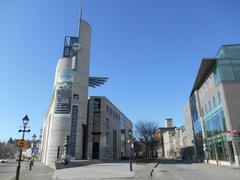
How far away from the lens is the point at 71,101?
1964 inches

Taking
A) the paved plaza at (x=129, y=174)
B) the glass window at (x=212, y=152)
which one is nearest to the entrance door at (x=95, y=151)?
the glass window at (x=212, y=152)

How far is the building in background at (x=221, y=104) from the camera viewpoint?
32688 millimetres

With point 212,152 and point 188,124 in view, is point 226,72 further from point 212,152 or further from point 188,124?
point 188,124

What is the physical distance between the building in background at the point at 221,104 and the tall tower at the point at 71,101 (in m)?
26.9

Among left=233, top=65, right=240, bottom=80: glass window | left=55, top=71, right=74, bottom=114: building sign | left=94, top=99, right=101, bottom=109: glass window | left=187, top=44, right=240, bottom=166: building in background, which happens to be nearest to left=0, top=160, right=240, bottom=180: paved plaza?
left=187, top=44, right=240, bottom=166: building in background

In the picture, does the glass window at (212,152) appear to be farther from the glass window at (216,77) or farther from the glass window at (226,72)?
the glass window at (226,72)

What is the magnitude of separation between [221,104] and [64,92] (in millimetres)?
31896

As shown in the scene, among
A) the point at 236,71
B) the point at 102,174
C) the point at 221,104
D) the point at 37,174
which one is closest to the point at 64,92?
the point at 37,174

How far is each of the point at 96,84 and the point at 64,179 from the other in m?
46.8

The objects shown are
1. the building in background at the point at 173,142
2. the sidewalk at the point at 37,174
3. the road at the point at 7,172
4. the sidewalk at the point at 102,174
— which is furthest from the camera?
the building in background at the point at 173,142

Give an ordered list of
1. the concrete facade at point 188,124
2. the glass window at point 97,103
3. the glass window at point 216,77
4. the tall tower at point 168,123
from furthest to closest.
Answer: the tall tower at point 168,123, the concrete facade at point 188,124, the glass window at point 97,103, the glass window at point 216,77

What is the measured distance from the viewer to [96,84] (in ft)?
210

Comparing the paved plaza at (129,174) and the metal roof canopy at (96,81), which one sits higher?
the metal roof canopy at (96,81)

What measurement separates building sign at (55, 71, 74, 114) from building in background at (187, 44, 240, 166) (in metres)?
28.3
